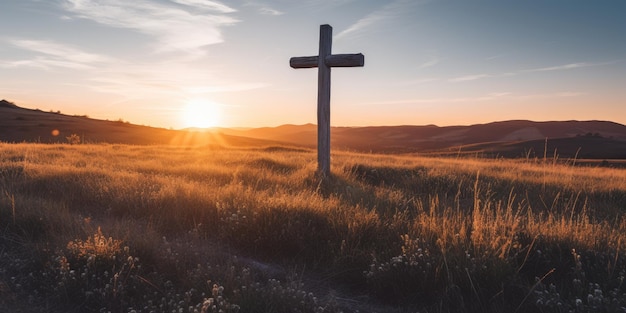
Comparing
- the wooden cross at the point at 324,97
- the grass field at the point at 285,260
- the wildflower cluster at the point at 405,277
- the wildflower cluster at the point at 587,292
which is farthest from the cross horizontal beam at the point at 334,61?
the wildflower cluster at the point at 587,292

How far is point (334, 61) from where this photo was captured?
8609 mm

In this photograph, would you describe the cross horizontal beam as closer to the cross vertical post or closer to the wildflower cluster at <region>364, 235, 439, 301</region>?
the cross vertical post

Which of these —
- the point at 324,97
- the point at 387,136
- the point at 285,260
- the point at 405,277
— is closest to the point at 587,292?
the point at 405,277

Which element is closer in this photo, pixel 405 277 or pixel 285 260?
pixel 405 277

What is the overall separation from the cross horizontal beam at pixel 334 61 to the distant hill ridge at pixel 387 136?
3.85m

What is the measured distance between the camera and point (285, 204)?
5.33 meters

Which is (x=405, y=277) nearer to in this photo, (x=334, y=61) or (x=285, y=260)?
(x=285, y=260)

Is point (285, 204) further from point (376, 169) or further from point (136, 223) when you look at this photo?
point (376, 169)

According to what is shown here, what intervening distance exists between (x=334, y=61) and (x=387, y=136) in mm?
94918

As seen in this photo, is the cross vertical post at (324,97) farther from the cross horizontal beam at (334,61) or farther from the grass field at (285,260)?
the grass field at (285,260)

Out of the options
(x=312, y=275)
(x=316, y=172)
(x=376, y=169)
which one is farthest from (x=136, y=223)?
(x=376, y=169)

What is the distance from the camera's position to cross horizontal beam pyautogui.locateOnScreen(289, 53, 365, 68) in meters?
8.27

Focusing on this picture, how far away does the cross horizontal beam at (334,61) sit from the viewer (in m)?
8.27

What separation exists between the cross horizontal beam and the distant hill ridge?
3845 millimetres
